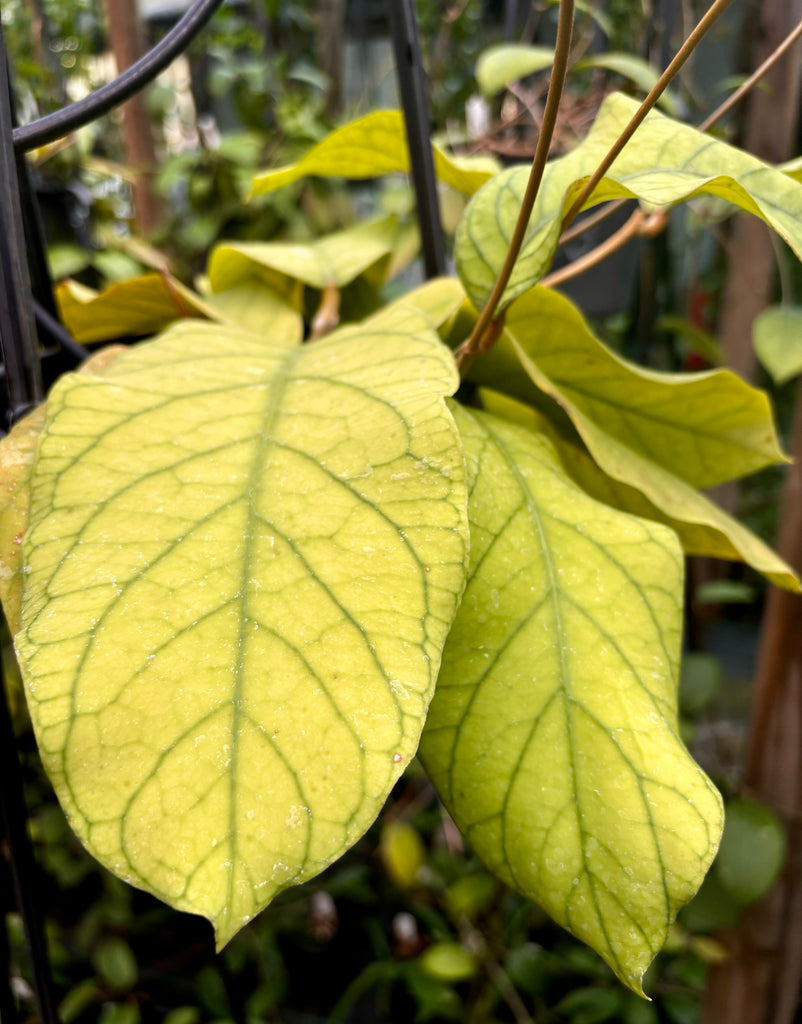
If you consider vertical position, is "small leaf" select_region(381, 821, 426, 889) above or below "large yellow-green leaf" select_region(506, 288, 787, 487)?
below

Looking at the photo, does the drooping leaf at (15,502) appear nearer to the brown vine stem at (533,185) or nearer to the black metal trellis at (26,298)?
the black metal trellis at (26,298)

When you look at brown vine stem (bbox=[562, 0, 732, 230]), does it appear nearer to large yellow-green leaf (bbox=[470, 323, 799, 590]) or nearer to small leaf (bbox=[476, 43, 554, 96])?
large yellow-green leaf (bbox=[470, 323, 799, 590])

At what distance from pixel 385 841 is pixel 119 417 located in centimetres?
98

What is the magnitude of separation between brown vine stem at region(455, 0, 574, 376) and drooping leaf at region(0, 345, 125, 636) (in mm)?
191

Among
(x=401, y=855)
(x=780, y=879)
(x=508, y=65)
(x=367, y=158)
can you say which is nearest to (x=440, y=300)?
(x=367, y=158)

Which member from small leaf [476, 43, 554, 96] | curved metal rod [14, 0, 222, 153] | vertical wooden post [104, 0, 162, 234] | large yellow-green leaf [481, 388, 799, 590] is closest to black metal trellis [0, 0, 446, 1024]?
curved metal rod [14, 0, 222, 153]

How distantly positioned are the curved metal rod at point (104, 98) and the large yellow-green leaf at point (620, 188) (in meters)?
0.15

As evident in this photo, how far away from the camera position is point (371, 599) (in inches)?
9.3

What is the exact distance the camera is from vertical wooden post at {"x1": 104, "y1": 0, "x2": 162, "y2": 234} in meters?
1.24

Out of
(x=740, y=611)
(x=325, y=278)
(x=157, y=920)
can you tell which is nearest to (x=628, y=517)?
(x=325, y=278)

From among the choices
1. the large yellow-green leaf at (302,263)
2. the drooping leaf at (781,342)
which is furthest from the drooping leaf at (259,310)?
the drooping leaf at (781,342)

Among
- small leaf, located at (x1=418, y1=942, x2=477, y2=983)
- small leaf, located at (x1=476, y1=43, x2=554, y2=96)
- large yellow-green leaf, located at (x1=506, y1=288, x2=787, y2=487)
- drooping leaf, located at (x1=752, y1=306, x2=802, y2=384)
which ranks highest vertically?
small leaf, located at (x1=476, y1=43, x2=554, y2=96)

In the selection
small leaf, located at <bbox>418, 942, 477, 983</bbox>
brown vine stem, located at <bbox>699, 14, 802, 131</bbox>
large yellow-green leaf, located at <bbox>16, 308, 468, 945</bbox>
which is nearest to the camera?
large yellow-green leaf, located at <bbox>16, 308, 468, 945</bbox>

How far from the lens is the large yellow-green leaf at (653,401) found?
16.0 inches
